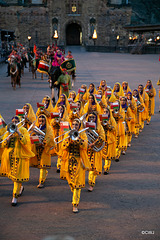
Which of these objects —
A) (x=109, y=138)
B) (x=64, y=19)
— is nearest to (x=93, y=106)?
(x=109, y=138)

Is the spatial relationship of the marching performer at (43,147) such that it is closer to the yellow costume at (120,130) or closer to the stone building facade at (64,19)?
the yellow costume at (120,130)

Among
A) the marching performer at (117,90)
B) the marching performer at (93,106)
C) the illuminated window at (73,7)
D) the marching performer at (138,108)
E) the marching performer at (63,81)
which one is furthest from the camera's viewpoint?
the illuminated window at (73,7)

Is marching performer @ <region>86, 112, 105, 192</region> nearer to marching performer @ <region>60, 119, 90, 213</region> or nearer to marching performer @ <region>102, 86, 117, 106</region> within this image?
marching performer @ <region>60, 119, 90, 213</region>

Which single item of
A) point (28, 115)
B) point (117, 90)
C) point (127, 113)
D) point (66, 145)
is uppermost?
point (117, 90)

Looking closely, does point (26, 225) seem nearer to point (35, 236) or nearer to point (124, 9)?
point (35, 236)

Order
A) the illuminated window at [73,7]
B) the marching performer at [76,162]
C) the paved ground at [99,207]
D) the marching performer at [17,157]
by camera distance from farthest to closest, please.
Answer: the illuminated window at [73,7] → the marching performer at [17,157] → the marching performer at [76,162] → the paved ground at [99,207]

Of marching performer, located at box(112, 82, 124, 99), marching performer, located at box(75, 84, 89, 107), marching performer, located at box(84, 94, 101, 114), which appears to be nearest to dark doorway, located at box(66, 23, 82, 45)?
marching performer, located at box(112, 82, 124, 99)

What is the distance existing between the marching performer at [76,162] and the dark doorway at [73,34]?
2075 inches

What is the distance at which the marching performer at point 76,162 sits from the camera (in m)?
5.81

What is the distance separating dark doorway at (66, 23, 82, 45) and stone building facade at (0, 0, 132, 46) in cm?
88

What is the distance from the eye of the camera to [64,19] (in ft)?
178

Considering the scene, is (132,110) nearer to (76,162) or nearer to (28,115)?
(28,115)

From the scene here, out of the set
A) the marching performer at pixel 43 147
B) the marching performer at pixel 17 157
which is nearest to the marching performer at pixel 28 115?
the marching performer at pixel 43 147

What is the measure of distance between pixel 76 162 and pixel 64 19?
169 ft
